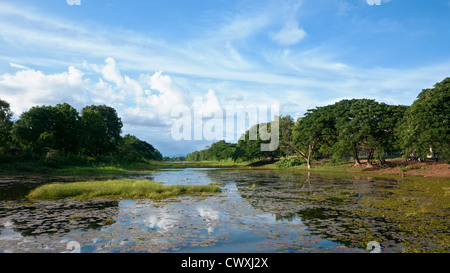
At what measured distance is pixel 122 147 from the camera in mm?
99688

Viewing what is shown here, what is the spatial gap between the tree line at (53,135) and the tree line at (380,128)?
5513 centimetres

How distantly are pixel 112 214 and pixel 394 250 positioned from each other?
13.6 m

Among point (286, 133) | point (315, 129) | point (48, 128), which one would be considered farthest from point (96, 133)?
point (315, 129)

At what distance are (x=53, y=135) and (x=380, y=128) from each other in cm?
6914

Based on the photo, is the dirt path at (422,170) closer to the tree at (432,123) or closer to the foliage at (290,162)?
the tree at (432,123)

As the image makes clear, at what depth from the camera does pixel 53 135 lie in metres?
62.4

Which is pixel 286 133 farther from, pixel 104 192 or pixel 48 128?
pixel 104 192

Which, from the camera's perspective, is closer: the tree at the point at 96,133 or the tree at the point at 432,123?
the tree at the point at 432,123

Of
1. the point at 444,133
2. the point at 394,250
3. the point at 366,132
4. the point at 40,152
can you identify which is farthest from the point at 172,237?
the point at 40,152

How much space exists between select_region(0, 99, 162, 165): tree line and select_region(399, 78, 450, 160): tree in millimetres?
62720

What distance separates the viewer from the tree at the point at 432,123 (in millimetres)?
38750

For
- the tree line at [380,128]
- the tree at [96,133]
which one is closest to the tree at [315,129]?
the tree line at [380,128]

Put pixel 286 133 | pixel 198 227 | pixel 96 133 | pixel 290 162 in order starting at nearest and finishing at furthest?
pixel 198 227, pixel 96 133, pixel 290 162, pixel 286 133

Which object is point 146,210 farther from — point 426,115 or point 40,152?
point 40,152
